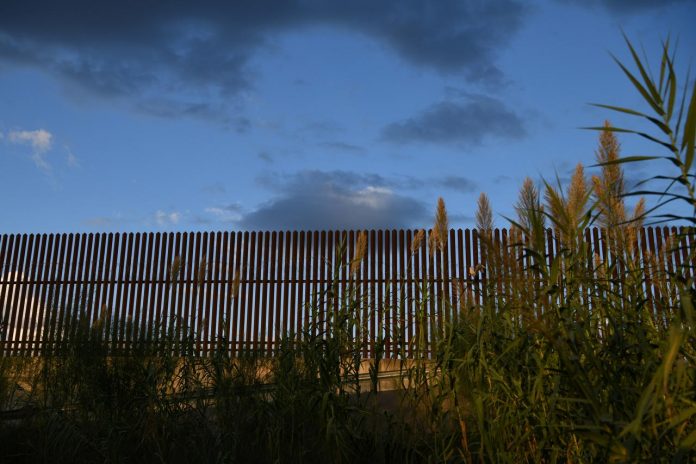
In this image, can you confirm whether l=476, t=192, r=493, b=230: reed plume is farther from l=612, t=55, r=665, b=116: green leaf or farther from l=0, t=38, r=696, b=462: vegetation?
l=612, t=55, r=665, b=116: green leaf

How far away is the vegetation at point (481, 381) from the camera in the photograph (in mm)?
2078

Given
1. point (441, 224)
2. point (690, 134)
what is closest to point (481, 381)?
point (690, 134)

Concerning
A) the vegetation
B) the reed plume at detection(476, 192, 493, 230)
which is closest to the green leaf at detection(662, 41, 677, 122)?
the vegetation

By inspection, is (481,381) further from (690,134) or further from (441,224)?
(441,224)

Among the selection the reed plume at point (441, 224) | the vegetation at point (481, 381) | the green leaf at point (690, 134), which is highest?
the reed plume at point (441, 224)

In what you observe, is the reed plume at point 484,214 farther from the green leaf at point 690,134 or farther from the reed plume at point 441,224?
the green leaf at point 690,134

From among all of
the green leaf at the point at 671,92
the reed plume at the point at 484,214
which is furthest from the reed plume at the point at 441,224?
the green leaf at the point at 671,92

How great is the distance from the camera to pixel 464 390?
2.98 meters

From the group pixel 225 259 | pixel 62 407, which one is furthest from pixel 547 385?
pixel 225 259

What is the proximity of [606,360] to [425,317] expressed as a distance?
122cm

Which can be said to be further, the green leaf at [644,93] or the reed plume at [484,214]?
the reed plume at [484,214]

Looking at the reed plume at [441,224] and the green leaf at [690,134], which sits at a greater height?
the reed plume at [441,224]

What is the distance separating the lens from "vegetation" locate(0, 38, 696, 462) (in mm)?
2078

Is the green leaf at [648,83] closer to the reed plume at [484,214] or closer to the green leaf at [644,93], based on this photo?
the green leaf at [644,93]
